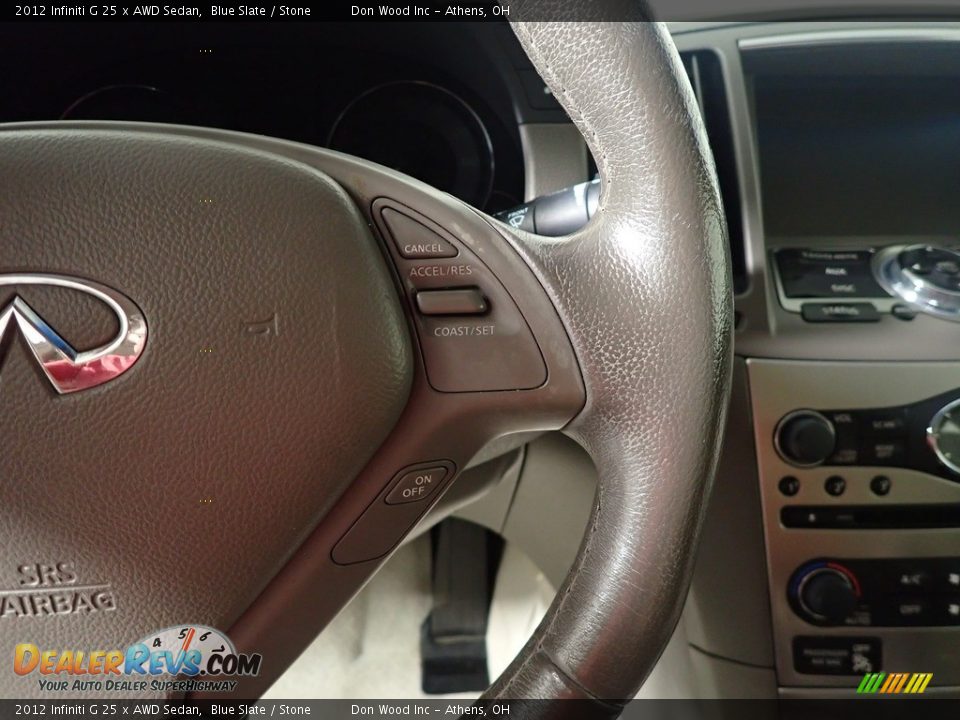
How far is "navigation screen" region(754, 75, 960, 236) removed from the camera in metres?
1.05

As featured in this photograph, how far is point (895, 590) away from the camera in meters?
0.95

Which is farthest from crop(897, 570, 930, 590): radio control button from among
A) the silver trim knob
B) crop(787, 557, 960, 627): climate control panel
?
the silver trim knob

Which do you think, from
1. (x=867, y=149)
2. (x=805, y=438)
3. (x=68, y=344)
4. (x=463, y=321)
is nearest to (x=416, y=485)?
(x=463, y=321)

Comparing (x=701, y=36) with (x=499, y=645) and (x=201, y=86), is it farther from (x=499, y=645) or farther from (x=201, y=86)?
(x=499, y=645)

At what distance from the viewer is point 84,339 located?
0.56 metres

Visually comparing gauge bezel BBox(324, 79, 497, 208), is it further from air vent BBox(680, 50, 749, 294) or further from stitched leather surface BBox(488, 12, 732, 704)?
stitched leather surface BBox(488, 12, 732, 704)

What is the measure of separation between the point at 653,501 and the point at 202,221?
0.35 metres

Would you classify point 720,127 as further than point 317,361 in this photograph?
Yes

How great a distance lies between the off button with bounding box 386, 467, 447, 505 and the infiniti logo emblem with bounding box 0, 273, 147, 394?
0.66ft

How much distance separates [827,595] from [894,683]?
146 millimetres

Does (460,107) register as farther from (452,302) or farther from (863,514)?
(863,514)

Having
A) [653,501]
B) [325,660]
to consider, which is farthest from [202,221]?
[325,660]

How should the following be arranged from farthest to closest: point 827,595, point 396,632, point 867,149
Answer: point 396,632 < point 867,149 < point 827,595

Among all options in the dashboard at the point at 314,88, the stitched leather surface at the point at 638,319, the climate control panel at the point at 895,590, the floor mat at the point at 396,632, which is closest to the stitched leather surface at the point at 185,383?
the stitched leather surface at the point at 638,319
